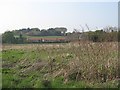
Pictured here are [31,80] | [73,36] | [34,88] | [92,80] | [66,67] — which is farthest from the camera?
[73,36]

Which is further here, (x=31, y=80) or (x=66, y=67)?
(x=66, y=67)

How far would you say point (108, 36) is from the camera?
9898mm

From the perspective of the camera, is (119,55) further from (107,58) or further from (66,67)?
(66,67)

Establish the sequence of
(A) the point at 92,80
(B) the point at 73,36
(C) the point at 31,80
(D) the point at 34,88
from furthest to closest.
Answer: (B) the point at 73,36 < (C) the point at 31,80 < (A) the point at 92,80 < (D) the point at 34,88

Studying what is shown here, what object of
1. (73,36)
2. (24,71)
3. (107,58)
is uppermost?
(73,36)

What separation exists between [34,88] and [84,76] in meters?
1.87

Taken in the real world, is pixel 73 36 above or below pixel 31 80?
above

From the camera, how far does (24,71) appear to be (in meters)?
11.4

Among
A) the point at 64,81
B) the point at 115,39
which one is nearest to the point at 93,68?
the point at 64,81

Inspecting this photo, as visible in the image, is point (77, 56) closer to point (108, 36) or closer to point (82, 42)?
point (82, 42)

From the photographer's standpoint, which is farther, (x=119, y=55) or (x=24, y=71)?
(x=24, y=71)

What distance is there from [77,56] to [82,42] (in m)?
0.54

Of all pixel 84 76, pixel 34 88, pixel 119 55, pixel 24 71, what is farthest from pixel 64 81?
pixel 24 71

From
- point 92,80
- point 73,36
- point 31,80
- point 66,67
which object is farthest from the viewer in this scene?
point 73,36
